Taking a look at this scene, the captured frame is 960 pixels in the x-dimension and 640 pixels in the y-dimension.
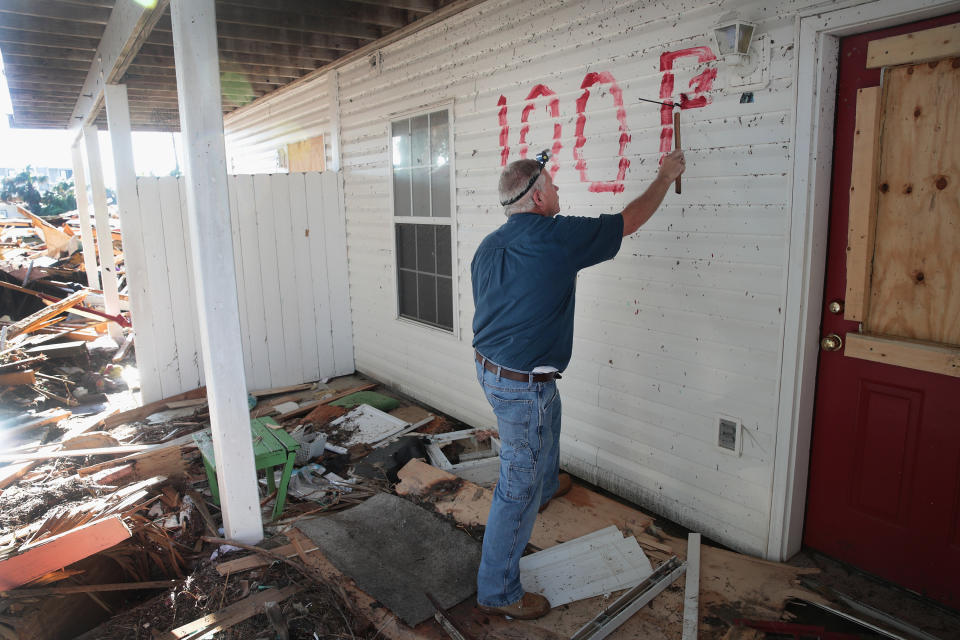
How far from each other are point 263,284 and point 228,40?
253 centimetres

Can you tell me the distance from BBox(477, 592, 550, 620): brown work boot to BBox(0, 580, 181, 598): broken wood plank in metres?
1.83

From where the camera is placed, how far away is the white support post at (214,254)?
315 cm

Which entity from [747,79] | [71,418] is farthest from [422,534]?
[71,418]

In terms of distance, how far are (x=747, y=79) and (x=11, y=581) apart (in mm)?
4505

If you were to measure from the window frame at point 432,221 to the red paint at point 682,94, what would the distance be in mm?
2164

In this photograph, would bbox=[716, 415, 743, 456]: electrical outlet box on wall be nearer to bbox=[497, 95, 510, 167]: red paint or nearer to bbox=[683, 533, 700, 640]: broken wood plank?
bbox=[683, 533, 700, 640]: broken wood plank

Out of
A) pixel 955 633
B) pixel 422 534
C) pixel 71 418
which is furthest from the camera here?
pixel 71 418

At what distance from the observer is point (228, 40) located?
6078 mm

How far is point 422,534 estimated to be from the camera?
3658 mm

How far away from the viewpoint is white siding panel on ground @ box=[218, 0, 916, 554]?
309cm

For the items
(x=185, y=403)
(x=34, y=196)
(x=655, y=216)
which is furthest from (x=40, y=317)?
(x=34, y=196)

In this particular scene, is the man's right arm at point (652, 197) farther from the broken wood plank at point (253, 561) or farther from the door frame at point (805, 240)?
the broken wood plank at point (253, 561)

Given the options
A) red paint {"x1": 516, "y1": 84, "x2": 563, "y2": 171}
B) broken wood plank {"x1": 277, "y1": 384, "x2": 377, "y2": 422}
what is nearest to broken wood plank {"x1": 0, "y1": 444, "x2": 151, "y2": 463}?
broken wood plank {"x1": 277, "y1": 384, "x2": 377, "y2": 422}

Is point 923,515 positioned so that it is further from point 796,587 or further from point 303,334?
point 303,334
